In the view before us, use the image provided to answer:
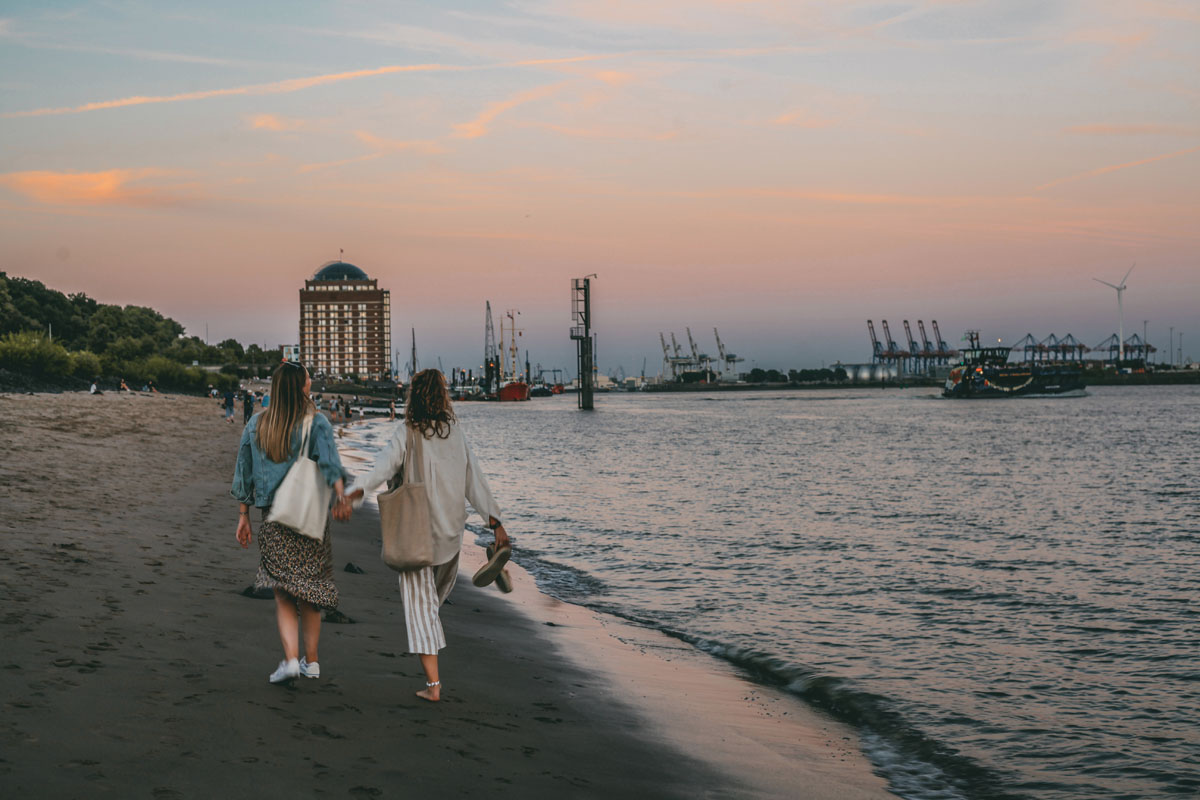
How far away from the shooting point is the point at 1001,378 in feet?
557

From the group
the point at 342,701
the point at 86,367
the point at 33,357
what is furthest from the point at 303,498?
the point at 86,367

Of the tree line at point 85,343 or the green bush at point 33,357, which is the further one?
the tree line at point 85,343

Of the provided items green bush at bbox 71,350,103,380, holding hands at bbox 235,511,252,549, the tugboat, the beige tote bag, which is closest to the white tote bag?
holding hands at bbox 235,511,252,549

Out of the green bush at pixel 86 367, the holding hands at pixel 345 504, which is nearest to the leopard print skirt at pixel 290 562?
the holding hands at pixel 345 504

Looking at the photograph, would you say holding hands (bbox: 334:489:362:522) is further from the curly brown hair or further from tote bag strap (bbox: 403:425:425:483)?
the curly brown hair

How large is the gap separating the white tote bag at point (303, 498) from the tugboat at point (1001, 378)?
17911 cm

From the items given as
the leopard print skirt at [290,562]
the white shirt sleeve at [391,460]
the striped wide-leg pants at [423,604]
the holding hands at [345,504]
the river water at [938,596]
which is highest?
the white shirt sleeve at [391,460]

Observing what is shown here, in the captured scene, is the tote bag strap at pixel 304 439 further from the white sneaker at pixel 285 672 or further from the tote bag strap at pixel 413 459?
the white sneaker at pixel 285 672

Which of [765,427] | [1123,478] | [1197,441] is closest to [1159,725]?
[1123,478]

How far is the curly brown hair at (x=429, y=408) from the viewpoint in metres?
6.23

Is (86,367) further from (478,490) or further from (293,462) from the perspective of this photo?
(478,490)

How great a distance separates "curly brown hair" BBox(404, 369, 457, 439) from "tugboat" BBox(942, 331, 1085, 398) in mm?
178720

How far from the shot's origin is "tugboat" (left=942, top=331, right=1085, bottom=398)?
16962 centimetres

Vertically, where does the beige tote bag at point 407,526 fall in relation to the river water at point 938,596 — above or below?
above
